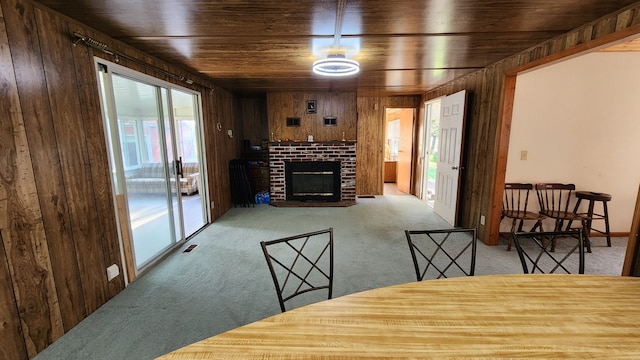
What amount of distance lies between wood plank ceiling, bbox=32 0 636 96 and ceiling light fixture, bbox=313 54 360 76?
0.13m

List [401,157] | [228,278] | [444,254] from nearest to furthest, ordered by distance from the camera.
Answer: [228,278]
[444,254]
[401,157]

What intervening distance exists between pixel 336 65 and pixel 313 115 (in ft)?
9.02

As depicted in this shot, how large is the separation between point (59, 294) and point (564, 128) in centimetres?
528

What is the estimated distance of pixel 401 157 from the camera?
6992 millimetres

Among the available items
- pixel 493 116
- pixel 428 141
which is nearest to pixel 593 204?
pixel 493 116

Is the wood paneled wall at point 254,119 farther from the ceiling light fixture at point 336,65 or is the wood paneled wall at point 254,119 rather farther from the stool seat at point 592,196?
the stool seat at point 592,196

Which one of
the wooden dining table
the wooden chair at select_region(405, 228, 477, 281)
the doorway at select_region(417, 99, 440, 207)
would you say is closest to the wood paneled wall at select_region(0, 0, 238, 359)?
the wooden dining table

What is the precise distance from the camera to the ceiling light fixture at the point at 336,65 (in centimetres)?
259

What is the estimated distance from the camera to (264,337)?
0.93 meters

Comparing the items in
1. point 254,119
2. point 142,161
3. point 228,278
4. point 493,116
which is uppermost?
point 254,119

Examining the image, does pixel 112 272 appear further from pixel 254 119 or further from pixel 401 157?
pixel 401 157

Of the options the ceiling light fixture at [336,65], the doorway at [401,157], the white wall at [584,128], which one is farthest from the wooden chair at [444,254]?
the doorway at [401,157]

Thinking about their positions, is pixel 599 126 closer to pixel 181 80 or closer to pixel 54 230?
pixel 181 80

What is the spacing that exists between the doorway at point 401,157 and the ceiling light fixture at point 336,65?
3757 mm
